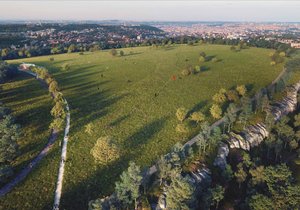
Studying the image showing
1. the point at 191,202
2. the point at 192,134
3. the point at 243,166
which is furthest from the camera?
the point at 192,134

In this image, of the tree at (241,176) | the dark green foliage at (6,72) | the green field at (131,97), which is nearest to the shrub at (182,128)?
the green field at (131,97)

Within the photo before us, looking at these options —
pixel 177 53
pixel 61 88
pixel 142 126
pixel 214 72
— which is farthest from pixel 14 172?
pixel 177 53

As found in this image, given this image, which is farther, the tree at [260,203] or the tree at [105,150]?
the tree at [105,150]

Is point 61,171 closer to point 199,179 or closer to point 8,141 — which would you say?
point 8,141

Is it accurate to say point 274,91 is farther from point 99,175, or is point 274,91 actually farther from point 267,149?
point 99,175

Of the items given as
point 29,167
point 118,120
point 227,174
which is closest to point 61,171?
point 29,167

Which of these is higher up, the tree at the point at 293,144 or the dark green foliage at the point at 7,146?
the dark green foliage at the point at 7,146

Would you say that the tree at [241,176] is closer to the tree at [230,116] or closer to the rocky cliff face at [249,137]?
the rocky cliff face at [249,137]
